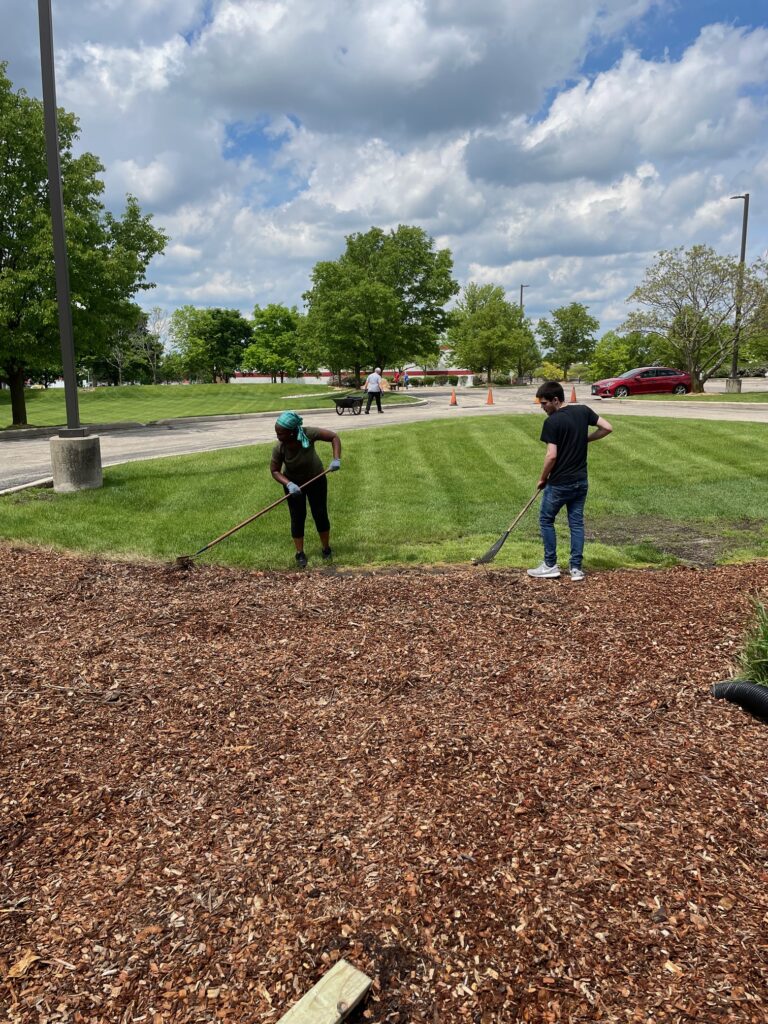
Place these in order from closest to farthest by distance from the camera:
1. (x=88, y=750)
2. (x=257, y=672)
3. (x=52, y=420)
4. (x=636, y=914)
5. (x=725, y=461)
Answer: (x=636, y=914)
(x=88, y=750)
(x=257, y=672)
(x=725, y=461)
(x=52, y=420)

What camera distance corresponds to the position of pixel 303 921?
2494mm

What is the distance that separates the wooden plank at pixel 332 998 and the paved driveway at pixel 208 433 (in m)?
9.83

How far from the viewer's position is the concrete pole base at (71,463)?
10.0 metres

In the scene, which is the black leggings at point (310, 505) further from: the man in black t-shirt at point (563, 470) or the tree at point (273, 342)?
the tree at point (273, 342)

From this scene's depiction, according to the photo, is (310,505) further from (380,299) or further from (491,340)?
(491,340)

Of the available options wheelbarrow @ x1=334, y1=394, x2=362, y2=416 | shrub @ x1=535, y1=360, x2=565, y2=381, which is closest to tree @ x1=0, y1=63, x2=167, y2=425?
wheelbarrow @ x1=334, y1=394, x2=362, y2=416

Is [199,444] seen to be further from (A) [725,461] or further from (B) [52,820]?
(B) [52,820]

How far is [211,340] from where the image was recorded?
259ft

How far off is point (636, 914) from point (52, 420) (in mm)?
27440

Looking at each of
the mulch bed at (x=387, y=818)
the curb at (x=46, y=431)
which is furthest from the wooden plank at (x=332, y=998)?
the curb at (x=46, y=431)

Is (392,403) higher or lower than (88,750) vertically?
higher

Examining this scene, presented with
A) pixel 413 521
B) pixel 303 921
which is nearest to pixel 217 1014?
pixel 303 921

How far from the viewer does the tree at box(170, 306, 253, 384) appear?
72688 mm

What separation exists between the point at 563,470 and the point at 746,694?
10.4 ft
